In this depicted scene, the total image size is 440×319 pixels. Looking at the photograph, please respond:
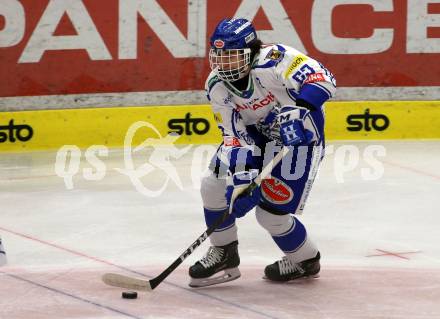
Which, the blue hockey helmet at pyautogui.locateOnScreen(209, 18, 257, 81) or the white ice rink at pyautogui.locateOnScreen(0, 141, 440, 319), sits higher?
the blue hockey helmet at pyautogui.locateOnScreen(209, 18, 257, 81)

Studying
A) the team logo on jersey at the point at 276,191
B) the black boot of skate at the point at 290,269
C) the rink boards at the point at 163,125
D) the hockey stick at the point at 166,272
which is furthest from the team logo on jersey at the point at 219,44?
the rink boards at the point at 163,125

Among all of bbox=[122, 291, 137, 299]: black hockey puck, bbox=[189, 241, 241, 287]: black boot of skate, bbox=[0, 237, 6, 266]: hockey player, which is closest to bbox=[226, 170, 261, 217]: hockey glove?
bbox=[189, 241, 241, 287]: black boot of skate

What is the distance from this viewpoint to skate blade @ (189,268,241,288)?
4.94m

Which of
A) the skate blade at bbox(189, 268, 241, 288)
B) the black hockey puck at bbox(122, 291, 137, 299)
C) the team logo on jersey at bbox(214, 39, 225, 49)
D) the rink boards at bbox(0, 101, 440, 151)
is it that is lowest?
the rink boards at bbox(0, 101, 440, 151)

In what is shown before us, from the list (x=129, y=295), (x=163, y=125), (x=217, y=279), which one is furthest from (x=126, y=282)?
(x=163, y=125)

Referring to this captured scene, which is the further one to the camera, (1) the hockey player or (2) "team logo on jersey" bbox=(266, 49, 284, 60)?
(1) the hockey player

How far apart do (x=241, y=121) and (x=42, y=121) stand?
13.6 feet

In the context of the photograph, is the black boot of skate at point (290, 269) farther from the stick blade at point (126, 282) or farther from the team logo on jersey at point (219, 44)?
the team logo on jersey at point (219, 44)

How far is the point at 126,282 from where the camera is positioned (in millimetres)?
4793

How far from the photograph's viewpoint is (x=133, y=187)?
24.1ft

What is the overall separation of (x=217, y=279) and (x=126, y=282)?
0.44m

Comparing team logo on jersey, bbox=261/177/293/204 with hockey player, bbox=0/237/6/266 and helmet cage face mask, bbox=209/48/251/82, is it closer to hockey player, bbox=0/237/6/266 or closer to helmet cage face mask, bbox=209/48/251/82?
helmet cage face mask, bbox=209/48/251/82

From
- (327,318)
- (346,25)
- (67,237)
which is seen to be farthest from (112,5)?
(327,318)

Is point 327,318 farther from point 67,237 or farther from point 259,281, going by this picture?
point 67,237
